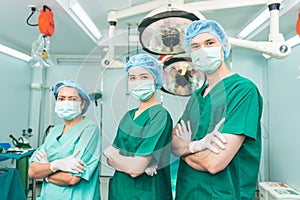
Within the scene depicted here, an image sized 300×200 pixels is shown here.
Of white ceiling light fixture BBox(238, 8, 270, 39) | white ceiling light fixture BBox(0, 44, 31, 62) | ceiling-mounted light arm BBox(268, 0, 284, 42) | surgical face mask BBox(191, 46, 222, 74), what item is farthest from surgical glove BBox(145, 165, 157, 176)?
white ceiling light fixture BBox(0, 44, 31, 62)

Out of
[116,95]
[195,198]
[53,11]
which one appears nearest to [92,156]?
[116,95]

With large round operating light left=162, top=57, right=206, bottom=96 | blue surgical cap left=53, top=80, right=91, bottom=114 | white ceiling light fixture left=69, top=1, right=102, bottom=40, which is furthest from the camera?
white ceiling light fixture left=69, top=1, right=102, bottom=40

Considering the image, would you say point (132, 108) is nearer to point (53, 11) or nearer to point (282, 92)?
point (53, 11)

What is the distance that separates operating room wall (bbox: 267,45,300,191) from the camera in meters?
2.78

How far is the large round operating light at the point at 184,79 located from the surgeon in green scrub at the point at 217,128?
0.16ft

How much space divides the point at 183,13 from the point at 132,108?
523 mm

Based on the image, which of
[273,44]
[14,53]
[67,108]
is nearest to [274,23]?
[273,44]

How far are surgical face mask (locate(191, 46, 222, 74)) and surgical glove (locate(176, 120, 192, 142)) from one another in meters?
0.25

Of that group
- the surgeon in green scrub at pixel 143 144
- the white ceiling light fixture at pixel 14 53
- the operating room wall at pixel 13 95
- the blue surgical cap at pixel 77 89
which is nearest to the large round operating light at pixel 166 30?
the surgeon in green scrub at pixel 143 144

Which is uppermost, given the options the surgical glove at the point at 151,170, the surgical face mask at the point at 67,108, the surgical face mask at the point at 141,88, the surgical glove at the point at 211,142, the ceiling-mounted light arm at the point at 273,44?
the ceiling-mounted light arm at the point at 273,44

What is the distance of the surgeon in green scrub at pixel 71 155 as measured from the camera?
122 centimetres

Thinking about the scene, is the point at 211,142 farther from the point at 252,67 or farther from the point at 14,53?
the point at 14,53

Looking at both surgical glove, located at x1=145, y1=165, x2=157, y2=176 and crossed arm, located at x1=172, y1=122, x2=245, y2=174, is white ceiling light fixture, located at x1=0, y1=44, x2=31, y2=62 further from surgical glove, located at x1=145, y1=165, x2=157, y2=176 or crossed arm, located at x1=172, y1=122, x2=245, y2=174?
crossed arm, located at x1=172, y1=122, x2=245, y2=174

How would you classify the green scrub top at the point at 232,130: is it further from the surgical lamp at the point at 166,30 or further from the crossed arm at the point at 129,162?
the surgical lamp at the point at 166,30
